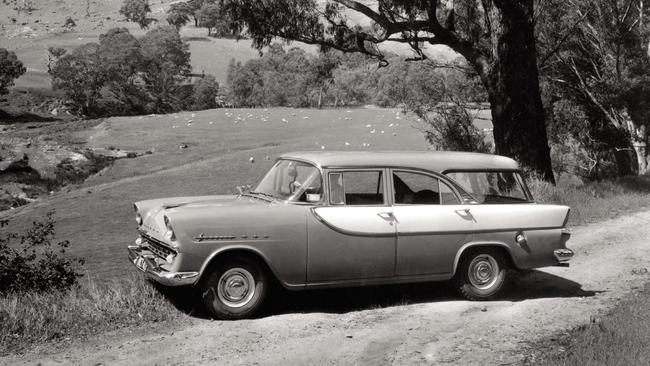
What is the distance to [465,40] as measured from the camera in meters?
16.3

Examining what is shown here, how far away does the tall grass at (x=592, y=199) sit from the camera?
42.2ft

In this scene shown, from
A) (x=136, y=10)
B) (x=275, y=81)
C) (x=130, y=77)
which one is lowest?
(x=275, y=81)

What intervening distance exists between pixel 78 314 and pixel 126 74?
96.2 meters

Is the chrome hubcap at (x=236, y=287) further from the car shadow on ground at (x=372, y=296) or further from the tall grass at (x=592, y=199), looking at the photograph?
the tall grass at (x=592, y=199)

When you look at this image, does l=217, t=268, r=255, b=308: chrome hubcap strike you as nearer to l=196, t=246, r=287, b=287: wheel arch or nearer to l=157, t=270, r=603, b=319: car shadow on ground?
l=196, t=246, r=287, b=287: wheel arch

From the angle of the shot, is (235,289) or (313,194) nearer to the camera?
(235,289)

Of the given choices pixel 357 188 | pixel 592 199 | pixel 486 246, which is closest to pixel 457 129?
pixel 592 199

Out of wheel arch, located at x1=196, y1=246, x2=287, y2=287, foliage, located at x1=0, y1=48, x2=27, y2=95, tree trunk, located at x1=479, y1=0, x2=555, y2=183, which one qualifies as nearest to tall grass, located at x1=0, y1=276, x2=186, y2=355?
wheel arch, located at x1=196, y1=246, x2=287, y2=287

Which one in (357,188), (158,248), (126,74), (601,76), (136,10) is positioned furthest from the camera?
(136,10)

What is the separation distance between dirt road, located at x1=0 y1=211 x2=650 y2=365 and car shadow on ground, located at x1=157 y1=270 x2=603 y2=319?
1 centimetres

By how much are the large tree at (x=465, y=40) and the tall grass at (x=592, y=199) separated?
0.73 m

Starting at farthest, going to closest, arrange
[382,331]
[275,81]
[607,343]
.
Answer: [275,81] < [382,331] < [607,343]

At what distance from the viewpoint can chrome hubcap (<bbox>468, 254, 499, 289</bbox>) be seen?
7.23 m

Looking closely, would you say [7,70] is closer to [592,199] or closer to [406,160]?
[592,199]
